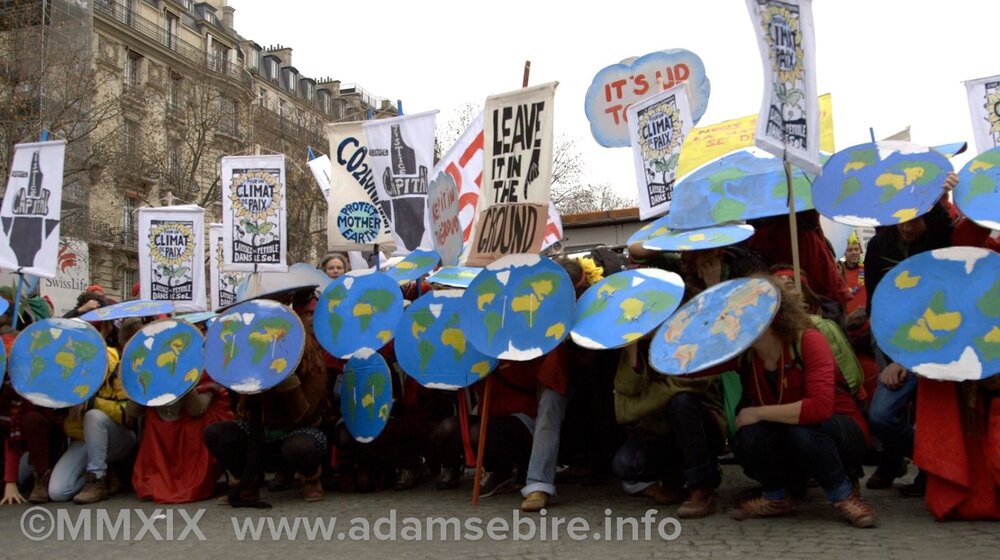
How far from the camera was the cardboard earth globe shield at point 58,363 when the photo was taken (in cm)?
615

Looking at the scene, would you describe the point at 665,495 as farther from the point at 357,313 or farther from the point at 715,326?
the point at 357,313

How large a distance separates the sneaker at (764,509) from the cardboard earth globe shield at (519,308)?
1246 mm

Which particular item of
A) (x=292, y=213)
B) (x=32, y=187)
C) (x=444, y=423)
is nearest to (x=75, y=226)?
(x=292, y=213)

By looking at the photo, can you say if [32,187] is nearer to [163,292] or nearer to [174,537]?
[163,292]

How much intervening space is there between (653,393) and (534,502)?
0.89 metres

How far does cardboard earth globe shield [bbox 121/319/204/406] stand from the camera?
5922mm

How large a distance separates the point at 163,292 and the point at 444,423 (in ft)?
10.2

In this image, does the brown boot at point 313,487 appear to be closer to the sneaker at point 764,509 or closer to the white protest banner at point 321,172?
the sneaker at point 764,509

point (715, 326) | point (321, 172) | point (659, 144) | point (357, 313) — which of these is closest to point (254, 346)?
point (357, 313)

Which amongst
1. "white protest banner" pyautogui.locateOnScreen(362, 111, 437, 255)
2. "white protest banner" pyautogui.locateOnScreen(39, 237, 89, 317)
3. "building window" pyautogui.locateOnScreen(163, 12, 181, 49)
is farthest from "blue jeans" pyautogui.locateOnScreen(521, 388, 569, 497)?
"building window" pyautogui.locateOnScreen(163, 12, 181, 49)

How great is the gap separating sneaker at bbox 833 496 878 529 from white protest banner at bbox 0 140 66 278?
5.97m

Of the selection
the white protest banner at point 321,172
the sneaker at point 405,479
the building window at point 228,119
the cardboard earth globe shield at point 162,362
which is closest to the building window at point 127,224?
the building window at point 228,119

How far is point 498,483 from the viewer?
5.72m

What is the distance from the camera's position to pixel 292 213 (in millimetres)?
28500
